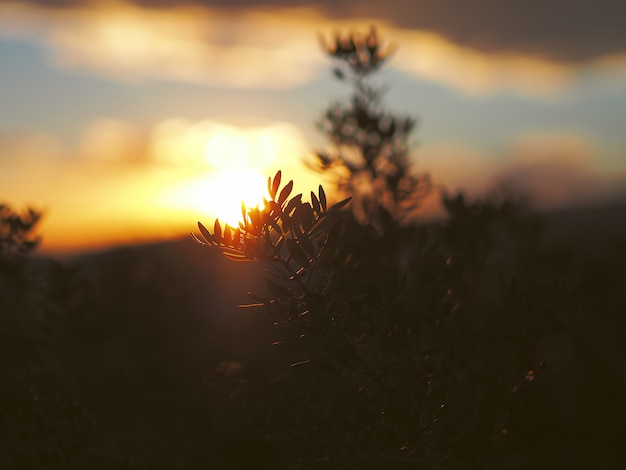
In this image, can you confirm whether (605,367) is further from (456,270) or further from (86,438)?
(86,438)

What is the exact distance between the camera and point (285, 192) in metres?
4.33

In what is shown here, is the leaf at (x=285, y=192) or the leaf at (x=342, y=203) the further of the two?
the leaf at (x=285, y=192)

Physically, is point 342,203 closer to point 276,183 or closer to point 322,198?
point 322,198

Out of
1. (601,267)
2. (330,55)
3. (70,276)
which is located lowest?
(601,267)

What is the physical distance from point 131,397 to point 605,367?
18538mm

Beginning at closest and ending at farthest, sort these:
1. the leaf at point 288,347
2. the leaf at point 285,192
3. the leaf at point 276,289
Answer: the leaf at point 285,192
the leaf at point 276,289
the leaf at point 288,347

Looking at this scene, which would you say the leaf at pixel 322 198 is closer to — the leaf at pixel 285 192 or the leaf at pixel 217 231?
the leaf at pixel 285 192

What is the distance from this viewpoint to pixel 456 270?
6.20 metres

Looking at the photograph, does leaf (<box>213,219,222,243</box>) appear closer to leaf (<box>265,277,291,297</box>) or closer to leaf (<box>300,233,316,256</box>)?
leaf (<box>265,277,291,297</box>)

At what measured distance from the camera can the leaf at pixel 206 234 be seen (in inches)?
171

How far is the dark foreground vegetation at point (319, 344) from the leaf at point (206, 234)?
2 centimetres

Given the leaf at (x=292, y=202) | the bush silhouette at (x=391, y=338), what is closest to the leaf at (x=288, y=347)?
the bush silhouette at (x=391, y=338)

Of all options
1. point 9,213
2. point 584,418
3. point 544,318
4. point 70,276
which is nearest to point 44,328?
point 70,276

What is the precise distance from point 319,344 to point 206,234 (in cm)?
A: 131
